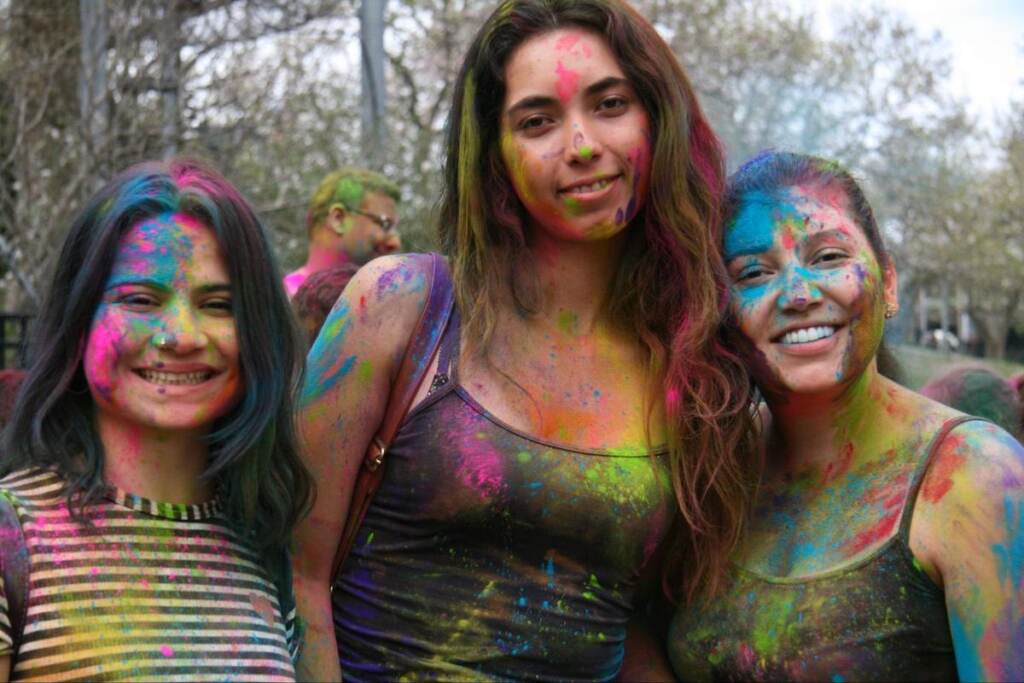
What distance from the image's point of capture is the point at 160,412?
6.18 ft

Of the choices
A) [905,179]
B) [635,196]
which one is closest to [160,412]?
[635,196]

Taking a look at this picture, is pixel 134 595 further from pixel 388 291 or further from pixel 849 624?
pixel 849 624

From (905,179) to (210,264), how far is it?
20.6 m

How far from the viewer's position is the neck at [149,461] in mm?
1909

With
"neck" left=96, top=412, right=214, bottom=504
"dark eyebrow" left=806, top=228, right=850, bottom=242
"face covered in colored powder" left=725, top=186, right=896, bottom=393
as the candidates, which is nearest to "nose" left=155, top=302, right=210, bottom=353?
"neck" left=96, top=412, right=214, bottom=504

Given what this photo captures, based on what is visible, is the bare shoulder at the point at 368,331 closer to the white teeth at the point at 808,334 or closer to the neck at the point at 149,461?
the neck at the point at 149,461

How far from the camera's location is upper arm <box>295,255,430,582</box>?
2121 millimetres

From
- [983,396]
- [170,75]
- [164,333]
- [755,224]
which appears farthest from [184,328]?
[170,75]

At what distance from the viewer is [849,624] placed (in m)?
2.03

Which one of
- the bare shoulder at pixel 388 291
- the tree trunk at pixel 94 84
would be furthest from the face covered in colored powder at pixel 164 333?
the tree trunk at pixel 94 84

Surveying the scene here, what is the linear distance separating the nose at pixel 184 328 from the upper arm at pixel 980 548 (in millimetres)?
1296

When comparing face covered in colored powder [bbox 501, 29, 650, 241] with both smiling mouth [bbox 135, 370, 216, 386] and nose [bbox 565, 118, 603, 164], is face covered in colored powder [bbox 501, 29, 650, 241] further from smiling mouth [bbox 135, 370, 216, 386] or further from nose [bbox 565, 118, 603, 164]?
smiling mouth [bbox 135, 370, 216, 386]

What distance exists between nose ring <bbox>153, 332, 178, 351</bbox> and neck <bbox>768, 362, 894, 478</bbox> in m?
1.20

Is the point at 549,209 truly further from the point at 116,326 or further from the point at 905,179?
the point at 905,179
